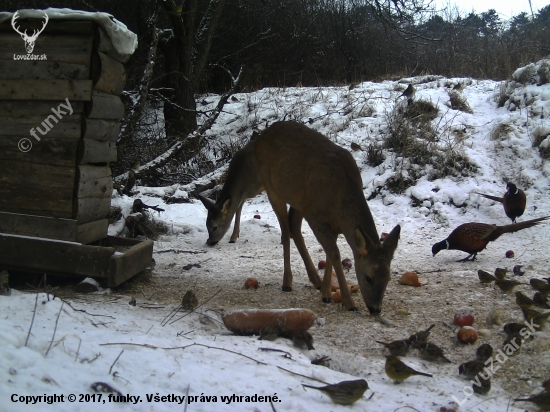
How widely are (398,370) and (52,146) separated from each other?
3926 millimetres

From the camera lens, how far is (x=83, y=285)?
495 centimetres

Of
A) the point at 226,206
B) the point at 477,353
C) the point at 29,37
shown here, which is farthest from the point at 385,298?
the point at 29,37

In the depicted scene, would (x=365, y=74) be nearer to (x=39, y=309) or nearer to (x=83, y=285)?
(x=83, y=285)

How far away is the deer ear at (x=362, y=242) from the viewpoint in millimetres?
4879

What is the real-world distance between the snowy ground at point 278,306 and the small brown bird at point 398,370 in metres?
0.08

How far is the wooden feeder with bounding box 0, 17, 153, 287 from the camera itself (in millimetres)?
5016

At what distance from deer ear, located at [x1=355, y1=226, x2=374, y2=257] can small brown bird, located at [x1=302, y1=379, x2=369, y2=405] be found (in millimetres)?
2120

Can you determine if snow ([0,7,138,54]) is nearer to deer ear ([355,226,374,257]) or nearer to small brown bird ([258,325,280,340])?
deer ear ([355,226,374,257])

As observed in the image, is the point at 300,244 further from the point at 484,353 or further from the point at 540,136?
the point at 540,136

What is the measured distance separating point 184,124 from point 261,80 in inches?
216

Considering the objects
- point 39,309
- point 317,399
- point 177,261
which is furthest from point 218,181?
point 317,399

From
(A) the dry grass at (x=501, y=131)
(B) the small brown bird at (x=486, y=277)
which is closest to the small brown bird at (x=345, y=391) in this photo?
(B) the small brown bird at (x=486, y=277)

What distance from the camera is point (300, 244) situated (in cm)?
623

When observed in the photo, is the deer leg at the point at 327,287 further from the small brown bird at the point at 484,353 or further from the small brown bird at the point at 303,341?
the small brown bird at the point at 484,353
